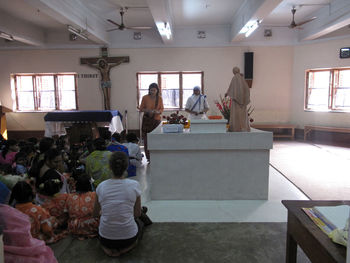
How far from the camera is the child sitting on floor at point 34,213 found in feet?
6.98

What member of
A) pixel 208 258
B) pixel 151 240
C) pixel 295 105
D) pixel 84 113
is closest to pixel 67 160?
pixel 151 240

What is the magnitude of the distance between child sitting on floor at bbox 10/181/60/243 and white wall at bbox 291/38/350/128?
306 inches

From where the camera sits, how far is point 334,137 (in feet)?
25.8

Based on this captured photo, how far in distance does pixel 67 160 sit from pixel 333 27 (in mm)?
6647

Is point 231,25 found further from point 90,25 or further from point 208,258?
point 208,258

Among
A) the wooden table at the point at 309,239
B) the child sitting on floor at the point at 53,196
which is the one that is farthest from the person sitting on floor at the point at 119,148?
the wooden table at the point at 309,239

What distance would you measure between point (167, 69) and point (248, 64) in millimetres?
2488

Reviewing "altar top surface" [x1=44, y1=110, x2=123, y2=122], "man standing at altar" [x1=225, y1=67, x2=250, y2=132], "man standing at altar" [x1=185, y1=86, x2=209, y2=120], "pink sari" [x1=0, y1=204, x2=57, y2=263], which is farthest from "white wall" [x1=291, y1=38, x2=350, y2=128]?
"pink sari" [x1=0, y1=204, x2=57, y2=263]

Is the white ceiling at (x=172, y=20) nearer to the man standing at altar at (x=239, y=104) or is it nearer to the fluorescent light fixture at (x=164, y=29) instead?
the fluorescent light fixture at (x=164, y=29)

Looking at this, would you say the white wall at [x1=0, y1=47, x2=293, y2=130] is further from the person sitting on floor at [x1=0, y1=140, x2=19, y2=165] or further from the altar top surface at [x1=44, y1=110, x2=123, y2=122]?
the person sitting on floor at [x1=0, y1=140, x2=19, y2=165]

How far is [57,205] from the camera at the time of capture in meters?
2.50

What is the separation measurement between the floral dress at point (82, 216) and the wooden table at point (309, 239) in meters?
1.65

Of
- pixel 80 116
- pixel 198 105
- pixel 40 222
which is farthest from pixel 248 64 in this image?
pixel 40 222

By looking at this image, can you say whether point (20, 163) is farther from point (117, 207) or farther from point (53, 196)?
point (117, 207)
